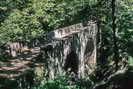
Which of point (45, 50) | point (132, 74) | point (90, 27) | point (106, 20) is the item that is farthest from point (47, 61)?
point (106, 20)

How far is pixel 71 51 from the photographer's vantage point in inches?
769

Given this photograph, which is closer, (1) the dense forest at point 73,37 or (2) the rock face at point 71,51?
(2) the rock face at point 71,51

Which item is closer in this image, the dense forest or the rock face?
the rock face

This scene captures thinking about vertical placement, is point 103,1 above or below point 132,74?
above

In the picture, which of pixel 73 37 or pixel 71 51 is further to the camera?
pixel 73 37

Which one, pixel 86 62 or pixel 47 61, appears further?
pixel 86 62

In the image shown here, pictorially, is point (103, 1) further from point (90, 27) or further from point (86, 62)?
point (86, 62)

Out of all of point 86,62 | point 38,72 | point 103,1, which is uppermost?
point 103,1

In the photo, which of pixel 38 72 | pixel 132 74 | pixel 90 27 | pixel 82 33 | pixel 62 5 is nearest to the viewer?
pixel 132 74

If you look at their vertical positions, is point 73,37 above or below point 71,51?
above

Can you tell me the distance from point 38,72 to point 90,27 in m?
8.38

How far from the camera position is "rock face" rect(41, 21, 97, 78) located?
16.5m

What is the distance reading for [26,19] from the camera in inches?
927

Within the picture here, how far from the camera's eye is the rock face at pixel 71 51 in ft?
54.1
